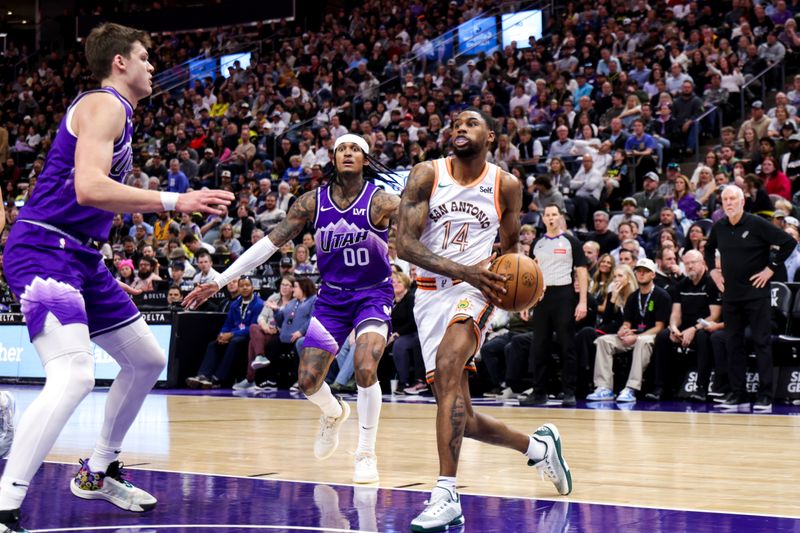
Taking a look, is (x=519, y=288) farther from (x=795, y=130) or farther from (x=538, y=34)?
(x=538, y=34)

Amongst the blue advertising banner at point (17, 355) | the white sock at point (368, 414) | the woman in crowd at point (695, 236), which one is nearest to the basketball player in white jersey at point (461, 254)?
the white sock at point (368, 414)

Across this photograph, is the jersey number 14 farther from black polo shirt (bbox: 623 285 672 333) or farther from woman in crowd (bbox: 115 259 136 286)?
woman in crowd (bbox: 115 259 136 286)

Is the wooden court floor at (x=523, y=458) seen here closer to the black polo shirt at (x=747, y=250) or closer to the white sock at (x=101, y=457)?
the white sock at (x=101, y=457)

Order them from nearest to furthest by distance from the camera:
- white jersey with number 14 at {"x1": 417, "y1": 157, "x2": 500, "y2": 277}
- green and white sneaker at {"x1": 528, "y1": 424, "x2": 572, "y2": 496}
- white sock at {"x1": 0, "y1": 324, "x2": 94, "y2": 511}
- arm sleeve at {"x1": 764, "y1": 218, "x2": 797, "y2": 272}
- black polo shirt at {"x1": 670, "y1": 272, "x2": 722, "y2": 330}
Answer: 1. white sock at {"x1": 0, "y1": 324, "x2": 94, "y2": 511}
2. white jersey with number 14 at {"x1": 417, "y1": 157, "x2": 500, "y2": 277}
3. green and white sneaker at {"x1": 528, "y1": 424, "x2": 572, "y2": 496}
4. arm sleeve at {"x1": 764, "y1": 218, "x2": 797, "y2": 272}
5. black polo shirt at {"x1": 670, "y1": 272, "x2": 722, "y2": 330}

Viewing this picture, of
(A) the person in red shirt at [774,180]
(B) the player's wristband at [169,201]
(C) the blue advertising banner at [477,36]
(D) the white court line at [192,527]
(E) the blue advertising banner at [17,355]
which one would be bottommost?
(D) the white court line at [192,527]

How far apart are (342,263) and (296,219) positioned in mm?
419

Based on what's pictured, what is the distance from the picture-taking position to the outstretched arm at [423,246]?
4.97 m

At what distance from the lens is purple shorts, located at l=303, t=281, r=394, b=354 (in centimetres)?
677

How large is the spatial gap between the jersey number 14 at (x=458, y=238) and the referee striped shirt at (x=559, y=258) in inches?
239

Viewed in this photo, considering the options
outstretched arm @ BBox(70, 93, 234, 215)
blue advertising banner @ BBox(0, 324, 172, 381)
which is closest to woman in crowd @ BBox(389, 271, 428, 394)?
blue advertising banner @ BBox(0, 324, 172, 381)

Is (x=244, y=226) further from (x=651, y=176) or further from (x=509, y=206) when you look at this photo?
(x=509, y=206)

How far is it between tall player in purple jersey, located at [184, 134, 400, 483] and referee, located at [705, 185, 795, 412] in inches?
196

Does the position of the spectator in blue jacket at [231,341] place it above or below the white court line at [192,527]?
above

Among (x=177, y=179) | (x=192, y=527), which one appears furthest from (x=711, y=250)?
(x=177, y=179)
